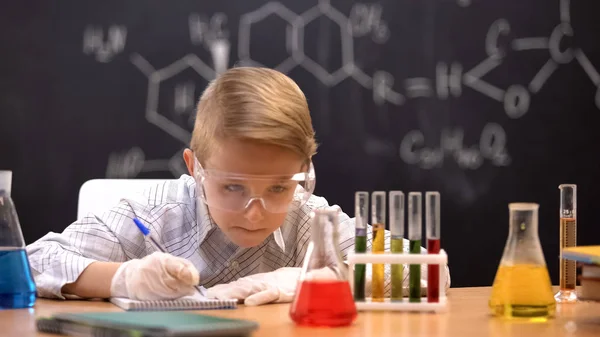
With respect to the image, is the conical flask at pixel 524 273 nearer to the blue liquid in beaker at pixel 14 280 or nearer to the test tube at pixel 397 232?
the test tube at pixel 397 232

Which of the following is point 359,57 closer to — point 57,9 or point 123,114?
point 123,114

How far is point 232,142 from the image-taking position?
5.57 feet

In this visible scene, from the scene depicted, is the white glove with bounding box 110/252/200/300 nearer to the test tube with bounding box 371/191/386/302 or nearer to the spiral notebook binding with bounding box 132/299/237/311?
the spiral notebook binding with bounding box 132/299/237/311

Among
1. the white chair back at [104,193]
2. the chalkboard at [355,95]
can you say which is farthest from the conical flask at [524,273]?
the chalkboard at [355,95]

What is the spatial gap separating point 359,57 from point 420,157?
0.46 meters

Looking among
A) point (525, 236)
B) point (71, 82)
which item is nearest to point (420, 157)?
point (71, 82)

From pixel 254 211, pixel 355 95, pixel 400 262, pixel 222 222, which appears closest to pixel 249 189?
pixel 254 211

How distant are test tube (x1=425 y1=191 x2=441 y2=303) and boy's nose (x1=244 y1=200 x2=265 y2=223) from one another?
37 centimetres

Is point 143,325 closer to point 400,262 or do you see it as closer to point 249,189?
point 400,262

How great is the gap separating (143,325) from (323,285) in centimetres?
28

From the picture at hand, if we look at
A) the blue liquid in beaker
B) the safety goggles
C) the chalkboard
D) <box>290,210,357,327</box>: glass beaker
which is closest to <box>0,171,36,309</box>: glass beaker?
the blue liquid in beaker

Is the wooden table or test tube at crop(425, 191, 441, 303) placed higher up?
test tube at crop(425, 191, 441, 303)

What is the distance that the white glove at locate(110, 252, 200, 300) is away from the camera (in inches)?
56.3

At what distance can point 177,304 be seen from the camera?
1393mm
